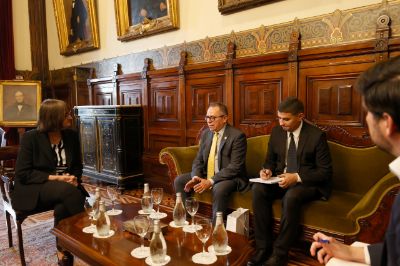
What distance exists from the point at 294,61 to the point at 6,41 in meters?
6.11

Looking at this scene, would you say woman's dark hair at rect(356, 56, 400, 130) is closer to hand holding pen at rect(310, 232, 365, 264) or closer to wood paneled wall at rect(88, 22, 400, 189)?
hand holding pen at rect(310, 232, 365, 264)

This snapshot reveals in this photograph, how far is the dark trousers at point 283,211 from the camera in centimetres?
250

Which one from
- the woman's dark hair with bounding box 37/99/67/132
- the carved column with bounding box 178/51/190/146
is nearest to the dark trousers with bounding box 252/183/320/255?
the woman's dark hair with bounding box 37/99/67/132

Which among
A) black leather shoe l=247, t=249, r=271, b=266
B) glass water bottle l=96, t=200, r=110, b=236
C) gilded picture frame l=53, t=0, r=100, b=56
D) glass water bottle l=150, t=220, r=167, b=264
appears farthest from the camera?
gilded picture frame l=53, t=0, r=100, b=56

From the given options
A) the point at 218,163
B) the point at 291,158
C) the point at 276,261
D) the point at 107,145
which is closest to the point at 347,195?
the point at 291,158

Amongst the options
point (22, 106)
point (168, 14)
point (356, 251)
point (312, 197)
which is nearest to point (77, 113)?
point (22, 106)

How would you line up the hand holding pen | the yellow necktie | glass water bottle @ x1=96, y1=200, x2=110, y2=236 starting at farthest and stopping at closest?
the yellow necktie, glass water bottle @ x1=96, y1=200, x2=110, y2=236, the hand holding pen

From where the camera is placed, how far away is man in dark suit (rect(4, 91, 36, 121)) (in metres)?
5.21

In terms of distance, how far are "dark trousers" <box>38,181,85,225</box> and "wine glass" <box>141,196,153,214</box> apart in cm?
72

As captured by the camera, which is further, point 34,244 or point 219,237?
point 34,244

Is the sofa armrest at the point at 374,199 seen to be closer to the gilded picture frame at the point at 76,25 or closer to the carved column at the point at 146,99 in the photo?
the carved column at the point at 146,99

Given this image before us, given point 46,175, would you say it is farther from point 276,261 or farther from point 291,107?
point 291,107

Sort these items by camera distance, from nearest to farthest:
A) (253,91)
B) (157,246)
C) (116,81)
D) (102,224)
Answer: (157,246) < (102,224) < (253,91) < (116,81)

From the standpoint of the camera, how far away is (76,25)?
20.8 feet
